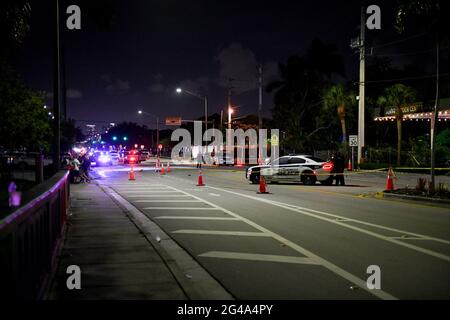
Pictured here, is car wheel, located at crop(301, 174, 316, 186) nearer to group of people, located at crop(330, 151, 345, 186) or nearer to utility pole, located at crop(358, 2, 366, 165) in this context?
group of people, located at crop(330, 151, 345, 186)

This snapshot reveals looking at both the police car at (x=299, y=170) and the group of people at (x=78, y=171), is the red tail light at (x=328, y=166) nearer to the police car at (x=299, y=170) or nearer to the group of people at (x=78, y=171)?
the police car at (x=299, y=170)

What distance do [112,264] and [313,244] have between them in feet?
12.3

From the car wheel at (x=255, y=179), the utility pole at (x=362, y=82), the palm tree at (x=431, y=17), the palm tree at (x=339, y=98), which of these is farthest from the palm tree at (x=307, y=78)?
the palm tree at (x=431, y=17)

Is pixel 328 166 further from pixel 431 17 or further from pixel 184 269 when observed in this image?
pixel 184 269

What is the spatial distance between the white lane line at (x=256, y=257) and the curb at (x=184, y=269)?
45 centimetres

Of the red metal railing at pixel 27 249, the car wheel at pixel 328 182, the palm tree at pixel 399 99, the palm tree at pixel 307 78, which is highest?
the palm tree at pixel 307 78

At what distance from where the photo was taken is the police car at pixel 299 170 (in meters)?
24.0

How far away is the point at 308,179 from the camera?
24375mm

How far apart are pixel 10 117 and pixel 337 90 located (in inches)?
1091

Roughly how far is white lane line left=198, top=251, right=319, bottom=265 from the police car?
15.7 meters

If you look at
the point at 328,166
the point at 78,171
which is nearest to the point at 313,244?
the point at 328,166

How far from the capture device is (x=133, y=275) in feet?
22.3
